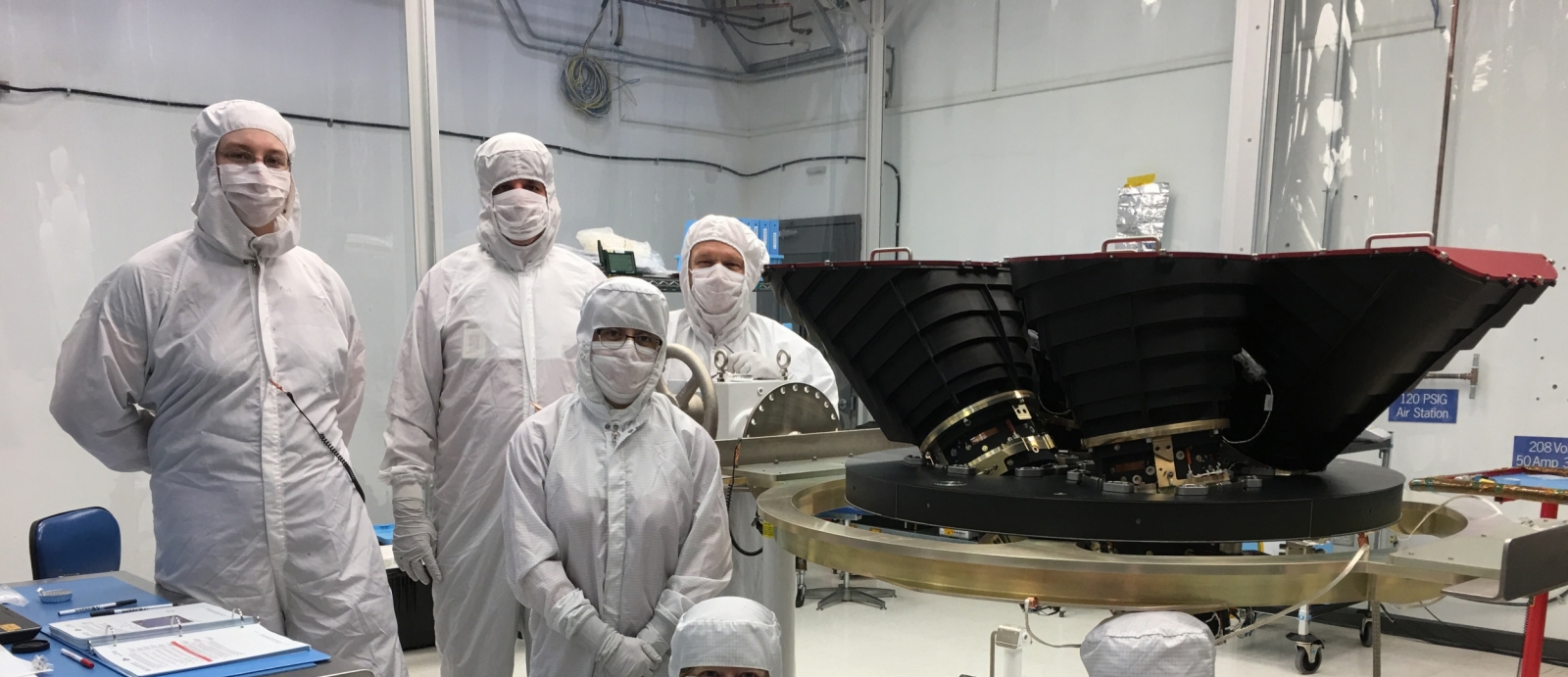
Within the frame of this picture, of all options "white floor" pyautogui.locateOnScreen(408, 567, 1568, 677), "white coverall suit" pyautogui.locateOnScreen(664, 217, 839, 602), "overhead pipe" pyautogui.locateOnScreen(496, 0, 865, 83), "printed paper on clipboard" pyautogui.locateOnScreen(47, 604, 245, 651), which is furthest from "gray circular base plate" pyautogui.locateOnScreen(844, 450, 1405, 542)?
"overhead pipe" pyautogui.locateOnScreen(496, 0, 865, 83)

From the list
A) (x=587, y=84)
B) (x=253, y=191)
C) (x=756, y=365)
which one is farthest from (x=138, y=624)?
(x=587, y=84)

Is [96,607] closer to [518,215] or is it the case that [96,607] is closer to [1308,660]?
[518,215]

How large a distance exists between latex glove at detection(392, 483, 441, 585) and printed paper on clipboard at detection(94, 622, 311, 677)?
0.66 metres

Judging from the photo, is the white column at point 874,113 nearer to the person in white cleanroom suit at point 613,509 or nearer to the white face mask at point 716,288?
the white face mask at point 716,288

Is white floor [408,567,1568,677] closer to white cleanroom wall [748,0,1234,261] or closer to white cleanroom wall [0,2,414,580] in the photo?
white cleanroom wall [0,2,414,580]

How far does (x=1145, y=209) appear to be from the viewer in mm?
4363

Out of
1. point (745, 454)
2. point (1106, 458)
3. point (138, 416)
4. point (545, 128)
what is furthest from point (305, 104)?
point (1106, 458)

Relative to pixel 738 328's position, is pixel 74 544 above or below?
below

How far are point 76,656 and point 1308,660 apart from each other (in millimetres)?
3470

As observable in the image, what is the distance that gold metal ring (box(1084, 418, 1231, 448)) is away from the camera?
4.32 ft

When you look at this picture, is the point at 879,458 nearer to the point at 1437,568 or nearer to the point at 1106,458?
the point at 1106,458

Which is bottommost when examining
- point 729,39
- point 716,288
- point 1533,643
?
point 1533,643

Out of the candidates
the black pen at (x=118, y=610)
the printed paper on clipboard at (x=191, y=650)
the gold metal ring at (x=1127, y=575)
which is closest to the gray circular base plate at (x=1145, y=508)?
the gold metal ring at (x=1127, y=575)

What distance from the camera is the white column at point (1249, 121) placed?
13.0ft
